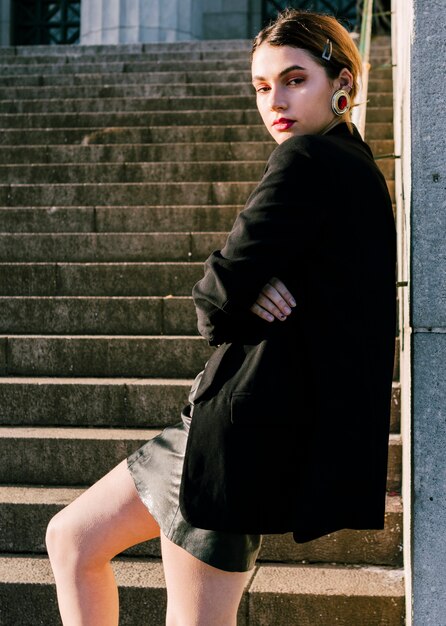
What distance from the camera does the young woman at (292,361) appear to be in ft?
6.02

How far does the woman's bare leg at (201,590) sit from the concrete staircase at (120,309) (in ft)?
4.58

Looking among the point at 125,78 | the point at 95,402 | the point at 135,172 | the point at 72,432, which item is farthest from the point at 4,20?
the point at 72,432

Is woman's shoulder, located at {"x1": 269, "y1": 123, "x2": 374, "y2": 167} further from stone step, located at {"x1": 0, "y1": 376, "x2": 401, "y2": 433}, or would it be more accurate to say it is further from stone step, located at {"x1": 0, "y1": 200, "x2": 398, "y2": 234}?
stone step, located at {"x1": 0, "y1": 200, "x2": 398, "y2": 234}

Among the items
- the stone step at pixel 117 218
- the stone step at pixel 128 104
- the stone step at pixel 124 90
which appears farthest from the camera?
the stone step at pixel 124 90

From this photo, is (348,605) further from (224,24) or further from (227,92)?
(224,24)

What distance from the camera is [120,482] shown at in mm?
2133

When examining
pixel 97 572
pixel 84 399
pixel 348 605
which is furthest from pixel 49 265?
pixel 97 572

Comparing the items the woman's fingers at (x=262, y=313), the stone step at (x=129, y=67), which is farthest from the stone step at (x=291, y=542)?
the stone step at (x=129, y=67)

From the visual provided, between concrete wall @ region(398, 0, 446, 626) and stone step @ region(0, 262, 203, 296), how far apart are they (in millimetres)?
2992

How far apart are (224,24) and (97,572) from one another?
1497 cm

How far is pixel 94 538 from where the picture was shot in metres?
2.12

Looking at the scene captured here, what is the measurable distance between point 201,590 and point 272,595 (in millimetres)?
1446

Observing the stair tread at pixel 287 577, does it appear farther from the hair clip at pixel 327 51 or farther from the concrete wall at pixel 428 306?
the hair clip at pixel 327 51

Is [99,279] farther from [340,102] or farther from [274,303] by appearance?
[274,303]
